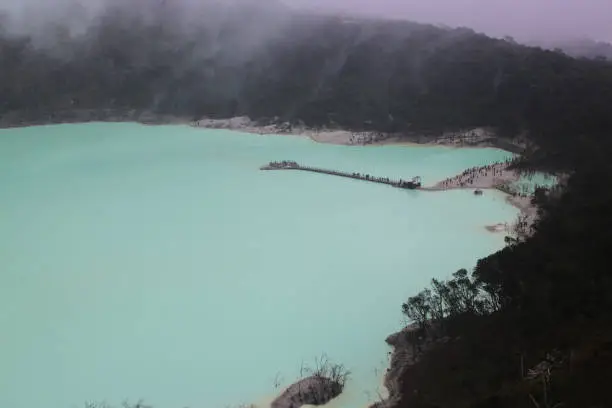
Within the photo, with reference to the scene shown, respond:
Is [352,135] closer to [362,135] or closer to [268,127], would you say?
[362,135]

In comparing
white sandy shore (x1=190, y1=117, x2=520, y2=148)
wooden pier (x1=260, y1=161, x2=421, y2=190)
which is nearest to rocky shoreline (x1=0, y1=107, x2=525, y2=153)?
white sandy shore (x1=190, y1=117, x2=520, y2=148)

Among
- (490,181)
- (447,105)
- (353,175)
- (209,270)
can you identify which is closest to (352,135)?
(447,105)

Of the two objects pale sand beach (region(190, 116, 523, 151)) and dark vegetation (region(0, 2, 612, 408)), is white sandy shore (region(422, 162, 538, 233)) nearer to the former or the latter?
dark vegetation (region(0, 2, 612, 408))

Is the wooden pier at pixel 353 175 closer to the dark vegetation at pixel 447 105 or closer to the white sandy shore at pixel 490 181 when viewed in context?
the white sandy shore at pixel 490 181

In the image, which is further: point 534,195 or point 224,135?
point 224,135

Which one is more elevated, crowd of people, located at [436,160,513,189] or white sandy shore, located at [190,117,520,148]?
white sandy shore, located at [190,117,520,148]

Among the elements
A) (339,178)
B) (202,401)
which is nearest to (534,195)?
(339,178)

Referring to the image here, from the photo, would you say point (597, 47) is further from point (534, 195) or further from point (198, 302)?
point (198, 302)
